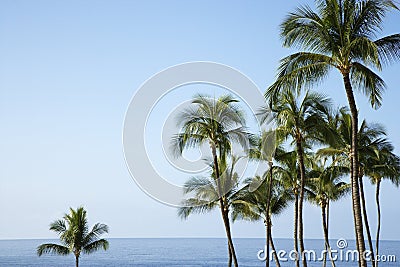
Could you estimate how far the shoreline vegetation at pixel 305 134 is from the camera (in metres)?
15.0

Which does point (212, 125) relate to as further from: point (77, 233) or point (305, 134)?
point (77, 233)

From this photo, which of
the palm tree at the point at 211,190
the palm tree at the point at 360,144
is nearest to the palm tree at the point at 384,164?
the palm tree at the point at 360,144

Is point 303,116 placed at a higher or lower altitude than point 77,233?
higher

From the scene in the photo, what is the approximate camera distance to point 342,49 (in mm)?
14836

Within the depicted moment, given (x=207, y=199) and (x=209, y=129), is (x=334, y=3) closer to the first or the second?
(x=209, y=129)

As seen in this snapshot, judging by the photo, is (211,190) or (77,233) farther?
(77,233)

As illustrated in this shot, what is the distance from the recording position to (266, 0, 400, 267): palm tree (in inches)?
580

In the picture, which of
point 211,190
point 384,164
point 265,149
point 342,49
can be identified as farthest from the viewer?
point 384,164

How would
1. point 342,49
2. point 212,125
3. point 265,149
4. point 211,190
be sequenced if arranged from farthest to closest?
point 265,149
point 211,190
point 212,125
point 342,49

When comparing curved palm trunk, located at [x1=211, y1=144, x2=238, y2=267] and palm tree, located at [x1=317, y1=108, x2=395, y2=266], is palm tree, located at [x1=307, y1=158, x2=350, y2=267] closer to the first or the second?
palm tree, located at [x1=317, y1=108, x2=395, y2=266]

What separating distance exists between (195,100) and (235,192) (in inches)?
212

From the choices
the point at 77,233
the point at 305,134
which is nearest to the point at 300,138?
the point at 305,134

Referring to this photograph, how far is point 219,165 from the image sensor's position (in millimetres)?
23141

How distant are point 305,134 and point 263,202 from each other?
6717 mm
